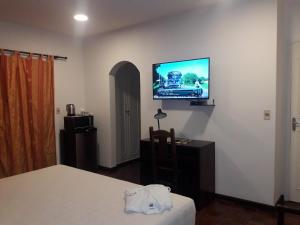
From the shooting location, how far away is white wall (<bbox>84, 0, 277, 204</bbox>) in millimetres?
2881

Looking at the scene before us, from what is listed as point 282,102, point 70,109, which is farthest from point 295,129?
point 70,109

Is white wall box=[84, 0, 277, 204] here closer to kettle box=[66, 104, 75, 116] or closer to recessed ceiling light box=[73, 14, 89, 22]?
recessed ceiling light box=[73, 14, 89, 22]

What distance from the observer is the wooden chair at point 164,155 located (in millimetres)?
2982

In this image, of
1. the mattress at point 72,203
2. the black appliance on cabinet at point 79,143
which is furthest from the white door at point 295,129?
the black appliance on cabinet at point 79,143

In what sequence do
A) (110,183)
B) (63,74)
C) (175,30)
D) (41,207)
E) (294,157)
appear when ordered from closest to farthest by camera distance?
1. (41,207)
2. (110,183)
3. (294,157)
4. (175,30)
5. (63,74)

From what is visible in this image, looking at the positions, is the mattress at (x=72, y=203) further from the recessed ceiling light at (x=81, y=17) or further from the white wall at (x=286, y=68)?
the recessed ceiling light at (x=81, y=17)

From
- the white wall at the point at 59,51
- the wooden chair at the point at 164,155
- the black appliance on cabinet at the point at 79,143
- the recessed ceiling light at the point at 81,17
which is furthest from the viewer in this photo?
the black appliance on cabinet at the point at 79,143

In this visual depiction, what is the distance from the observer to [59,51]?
4.38 meters

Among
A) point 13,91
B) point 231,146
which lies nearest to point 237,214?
point 231,146

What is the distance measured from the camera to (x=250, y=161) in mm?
3041

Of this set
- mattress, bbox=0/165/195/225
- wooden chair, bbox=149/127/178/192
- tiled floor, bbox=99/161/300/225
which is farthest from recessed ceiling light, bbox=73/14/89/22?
tiled floor, bbox=99/161/300/225

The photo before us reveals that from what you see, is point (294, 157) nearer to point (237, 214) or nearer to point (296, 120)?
point (296, 120)

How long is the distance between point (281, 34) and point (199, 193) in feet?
6.90

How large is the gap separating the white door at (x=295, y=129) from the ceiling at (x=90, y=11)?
1.24m
